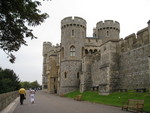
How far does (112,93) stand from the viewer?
83.2 ft

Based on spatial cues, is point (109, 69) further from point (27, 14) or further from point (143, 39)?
point (27, 14)

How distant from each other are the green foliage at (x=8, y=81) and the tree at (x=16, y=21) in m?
33.7

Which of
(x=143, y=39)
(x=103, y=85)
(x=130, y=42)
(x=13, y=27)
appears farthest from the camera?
(x=103, y=85)

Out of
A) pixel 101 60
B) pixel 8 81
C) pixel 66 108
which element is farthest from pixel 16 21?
pixel 8 81

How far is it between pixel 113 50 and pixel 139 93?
7.51m

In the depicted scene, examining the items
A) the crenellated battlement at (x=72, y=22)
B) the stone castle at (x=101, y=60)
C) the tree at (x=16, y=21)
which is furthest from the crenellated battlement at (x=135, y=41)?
the crenellated battlement at (x=72, y=22)

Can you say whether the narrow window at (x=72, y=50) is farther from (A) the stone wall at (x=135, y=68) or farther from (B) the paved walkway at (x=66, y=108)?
(B) the paved walkway at (x=66, y=108)

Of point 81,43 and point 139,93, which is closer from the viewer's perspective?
point 139,93

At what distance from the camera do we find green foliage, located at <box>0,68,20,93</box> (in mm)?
45556

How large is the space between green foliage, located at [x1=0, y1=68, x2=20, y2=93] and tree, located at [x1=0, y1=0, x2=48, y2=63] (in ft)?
110

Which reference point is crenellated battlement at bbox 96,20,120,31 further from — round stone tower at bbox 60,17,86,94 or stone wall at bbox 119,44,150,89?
stone wall at bbox 119,44,150,89

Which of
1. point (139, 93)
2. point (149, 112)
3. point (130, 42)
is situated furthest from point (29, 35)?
point (130, 42)

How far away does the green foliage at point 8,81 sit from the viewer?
45.6 metres

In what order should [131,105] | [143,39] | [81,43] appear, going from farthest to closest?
[81,43]
[143,39]
[131,105]
